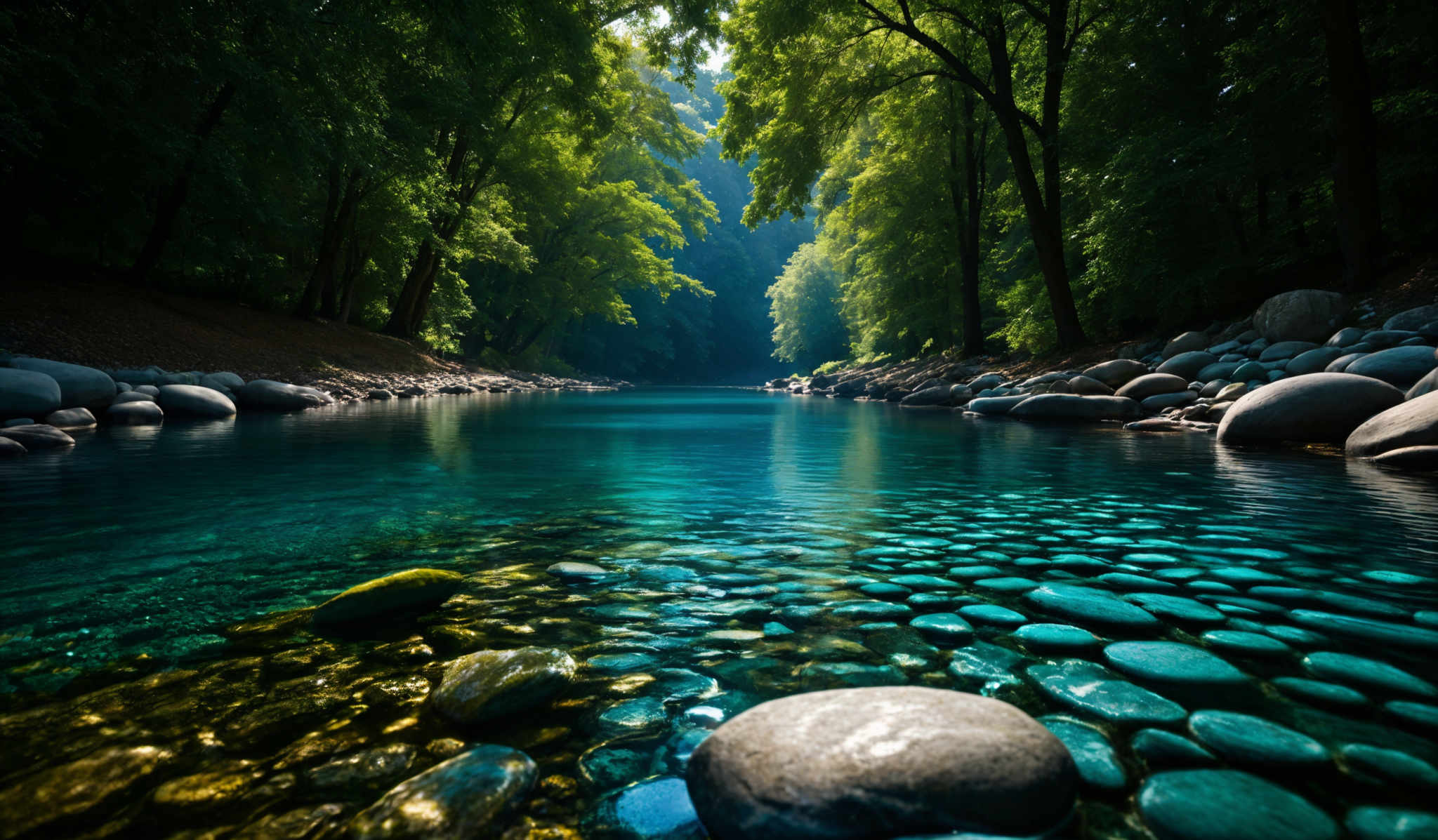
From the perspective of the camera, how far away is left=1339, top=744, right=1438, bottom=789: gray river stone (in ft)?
3.63

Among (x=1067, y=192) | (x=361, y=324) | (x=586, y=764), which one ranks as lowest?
(x=586, y=764)

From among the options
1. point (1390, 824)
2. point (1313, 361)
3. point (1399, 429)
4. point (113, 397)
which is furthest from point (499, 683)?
point (1313, 361)

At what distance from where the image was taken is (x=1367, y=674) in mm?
1516

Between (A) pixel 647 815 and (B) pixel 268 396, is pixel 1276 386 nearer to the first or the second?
(A) pixel 647 815

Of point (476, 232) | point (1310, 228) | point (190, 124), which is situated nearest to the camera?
point (1310, 228)

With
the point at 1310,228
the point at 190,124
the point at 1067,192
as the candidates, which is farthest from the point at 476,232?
the point at 1310,228

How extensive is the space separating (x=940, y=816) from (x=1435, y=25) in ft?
41.6

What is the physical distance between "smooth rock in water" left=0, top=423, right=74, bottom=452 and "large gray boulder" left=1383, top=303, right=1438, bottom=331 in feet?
41.2

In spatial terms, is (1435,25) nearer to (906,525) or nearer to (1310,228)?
(1310,228)

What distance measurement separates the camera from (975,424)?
9094mm

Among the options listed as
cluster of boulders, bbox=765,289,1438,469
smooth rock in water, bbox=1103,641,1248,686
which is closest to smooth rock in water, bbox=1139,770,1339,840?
smooth rock in water, bbox=1103,641,1248,686

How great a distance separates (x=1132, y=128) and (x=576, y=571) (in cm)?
1391

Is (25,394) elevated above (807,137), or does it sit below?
below

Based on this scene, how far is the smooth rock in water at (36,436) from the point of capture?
5.26m
